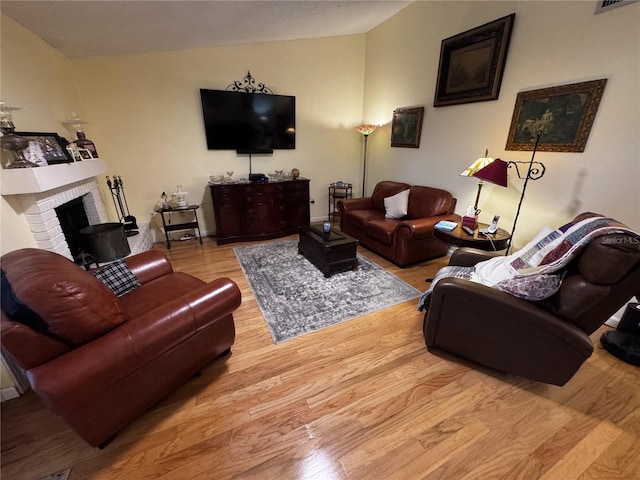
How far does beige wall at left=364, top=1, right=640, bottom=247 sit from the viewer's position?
72.7 inches

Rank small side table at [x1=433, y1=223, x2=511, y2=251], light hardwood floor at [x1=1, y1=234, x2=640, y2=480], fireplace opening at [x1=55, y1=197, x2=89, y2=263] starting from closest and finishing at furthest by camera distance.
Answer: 1. light hardwood floor at [x1=1, y1=234, x2=640, y2=480]
2. small side table at [x1=433, y1=223, x2=511, y2=251]
3. fireplace opening at [x1=55, y1=197, x2=89, y2=263]

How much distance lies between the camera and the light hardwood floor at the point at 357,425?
119 centimetres

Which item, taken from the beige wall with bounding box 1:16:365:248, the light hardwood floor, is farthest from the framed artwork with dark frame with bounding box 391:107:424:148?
the light hardwood floor

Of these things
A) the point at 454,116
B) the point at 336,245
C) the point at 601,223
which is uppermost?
the point at 454,116

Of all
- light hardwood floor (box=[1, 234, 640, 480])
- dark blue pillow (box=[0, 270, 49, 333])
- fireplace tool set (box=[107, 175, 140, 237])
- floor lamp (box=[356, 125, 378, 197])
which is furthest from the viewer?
floor lamp (box=[356, 125, 378, 197])

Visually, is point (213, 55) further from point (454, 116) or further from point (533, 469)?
point (533, 469)

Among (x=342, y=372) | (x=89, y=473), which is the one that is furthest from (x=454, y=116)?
(x=89, y=473)

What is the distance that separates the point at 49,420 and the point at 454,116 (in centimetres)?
422

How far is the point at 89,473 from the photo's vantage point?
1165mm

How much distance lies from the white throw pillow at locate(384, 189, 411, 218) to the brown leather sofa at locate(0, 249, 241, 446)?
247 centimetres

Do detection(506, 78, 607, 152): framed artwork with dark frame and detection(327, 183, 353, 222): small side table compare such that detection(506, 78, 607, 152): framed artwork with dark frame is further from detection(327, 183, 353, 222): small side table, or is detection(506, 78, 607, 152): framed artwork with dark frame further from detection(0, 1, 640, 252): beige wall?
detection(327, 183, 353, 222): small side table

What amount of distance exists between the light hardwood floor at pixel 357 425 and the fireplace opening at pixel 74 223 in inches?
58.5

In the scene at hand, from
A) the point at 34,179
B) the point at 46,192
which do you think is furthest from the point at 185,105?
the point at 34,179

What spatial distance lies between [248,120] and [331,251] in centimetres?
248
